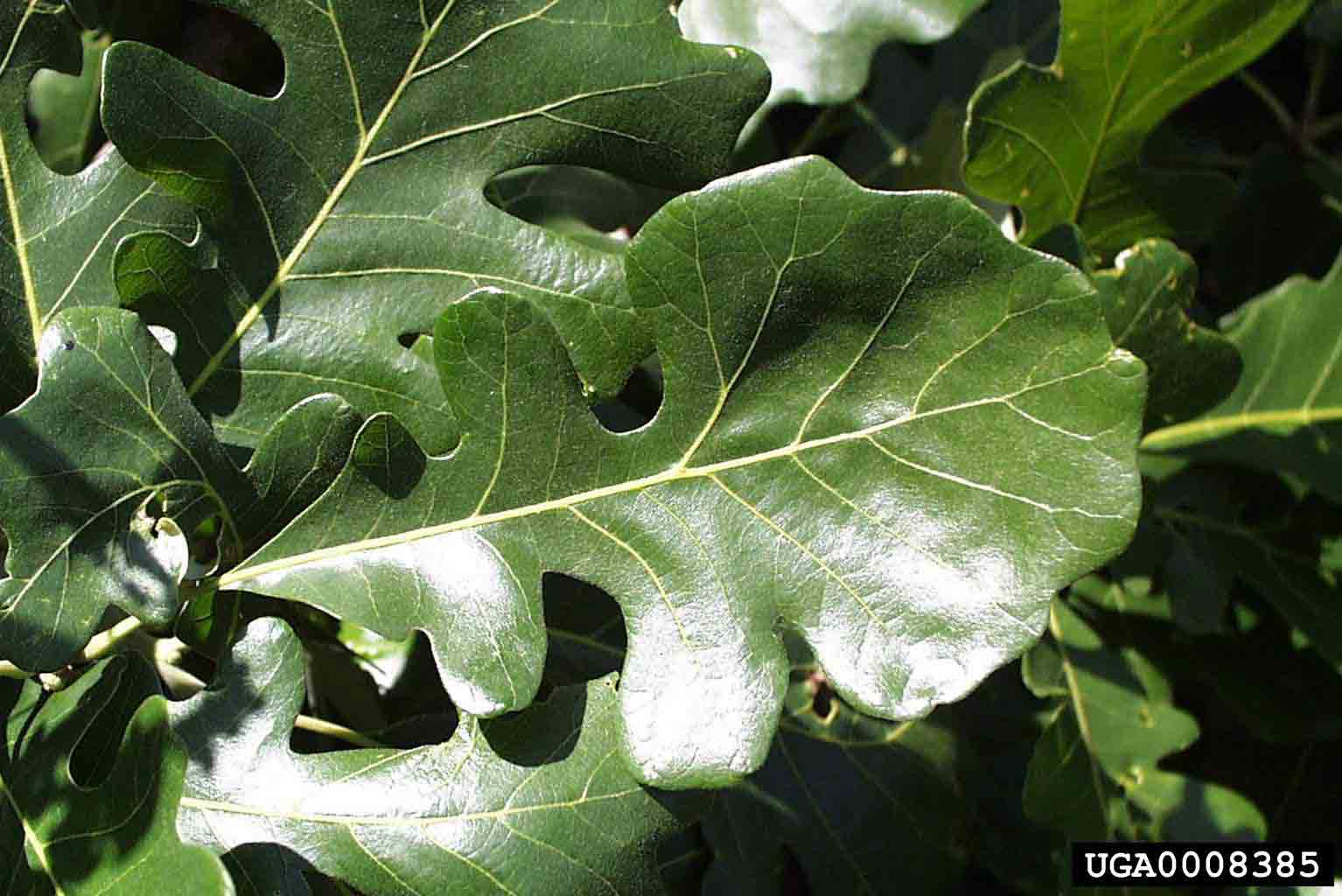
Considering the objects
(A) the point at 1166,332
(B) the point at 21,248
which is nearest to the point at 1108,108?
(A) the point at 1166,332

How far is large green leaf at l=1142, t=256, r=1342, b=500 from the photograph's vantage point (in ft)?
5.22

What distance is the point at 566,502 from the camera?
1.04 m

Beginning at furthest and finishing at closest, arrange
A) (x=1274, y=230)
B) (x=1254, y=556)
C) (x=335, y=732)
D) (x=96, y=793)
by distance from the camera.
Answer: (x=1274, y=230)
(x=1254, y=556)
(x=335, y=732)
(x=96, y=793)

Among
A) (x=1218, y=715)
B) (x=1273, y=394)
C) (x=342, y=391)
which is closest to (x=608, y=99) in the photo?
(x=342, y=391)

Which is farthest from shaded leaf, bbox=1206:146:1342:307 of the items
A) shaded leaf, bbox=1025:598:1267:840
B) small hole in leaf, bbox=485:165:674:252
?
small hole in leaf, bbox=485:165:674:252

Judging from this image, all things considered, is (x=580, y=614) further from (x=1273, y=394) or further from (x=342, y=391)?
(x=1273, y=394)

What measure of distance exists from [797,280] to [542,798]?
17.0 inches

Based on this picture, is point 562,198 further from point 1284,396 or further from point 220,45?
Answer: point 1284,396

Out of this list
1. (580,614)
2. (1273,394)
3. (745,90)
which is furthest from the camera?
(1273,394)

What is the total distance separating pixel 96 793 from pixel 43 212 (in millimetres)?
476

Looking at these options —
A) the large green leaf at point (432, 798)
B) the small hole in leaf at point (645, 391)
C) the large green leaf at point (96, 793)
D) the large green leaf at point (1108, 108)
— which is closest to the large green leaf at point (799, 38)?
the large green leaf at point (1108, 108)

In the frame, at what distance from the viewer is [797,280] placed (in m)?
0.96

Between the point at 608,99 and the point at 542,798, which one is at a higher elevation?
the point at 608,99

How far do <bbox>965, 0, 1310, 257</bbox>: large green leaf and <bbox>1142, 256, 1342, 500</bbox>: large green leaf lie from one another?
23 cm
